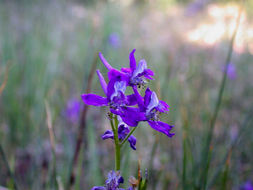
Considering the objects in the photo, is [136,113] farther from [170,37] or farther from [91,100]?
[170,37]

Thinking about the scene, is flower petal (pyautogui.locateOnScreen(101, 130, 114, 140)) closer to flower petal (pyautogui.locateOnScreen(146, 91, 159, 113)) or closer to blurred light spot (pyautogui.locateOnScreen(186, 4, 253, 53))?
flower petal (pyautogui.locateOnScreen(146, 91, 159, 113))

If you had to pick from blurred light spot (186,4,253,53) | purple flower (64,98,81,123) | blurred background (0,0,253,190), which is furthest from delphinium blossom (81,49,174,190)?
blurred light spot (186,4,253,53)

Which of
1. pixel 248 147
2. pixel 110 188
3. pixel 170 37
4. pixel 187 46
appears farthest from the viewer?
pixel 170 37

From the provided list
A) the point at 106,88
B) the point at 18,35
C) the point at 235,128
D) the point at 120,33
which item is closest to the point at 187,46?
the point at 120,33

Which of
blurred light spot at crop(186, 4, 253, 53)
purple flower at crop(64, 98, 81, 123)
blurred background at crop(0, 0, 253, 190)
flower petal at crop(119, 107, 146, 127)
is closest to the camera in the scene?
flower petal at crop(119, 107, 146, 127)

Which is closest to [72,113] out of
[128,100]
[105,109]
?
[105,109]

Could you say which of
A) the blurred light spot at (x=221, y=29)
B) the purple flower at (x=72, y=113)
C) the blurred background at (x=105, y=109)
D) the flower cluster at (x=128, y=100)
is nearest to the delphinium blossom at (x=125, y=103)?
the flower cluster at (x=128, y=100)

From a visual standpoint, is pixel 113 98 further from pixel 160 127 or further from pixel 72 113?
pixel 72 113
